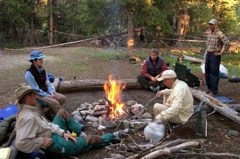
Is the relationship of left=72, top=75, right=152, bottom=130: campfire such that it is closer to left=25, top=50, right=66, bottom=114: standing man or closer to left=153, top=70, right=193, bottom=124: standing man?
left=25, top=50, right=66, bottom=114: standing man

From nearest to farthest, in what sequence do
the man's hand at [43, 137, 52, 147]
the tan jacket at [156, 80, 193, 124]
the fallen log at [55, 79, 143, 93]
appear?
1. the man's hand at [43, 137, 52, 147]
2. the tan jacket at [156, 80, 193, 124]
3. the fallen log at [55, 79, 143, 93]

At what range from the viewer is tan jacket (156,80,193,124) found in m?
4.28

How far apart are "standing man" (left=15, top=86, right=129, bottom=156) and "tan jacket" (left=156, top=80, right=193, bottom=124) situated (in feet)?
3.14

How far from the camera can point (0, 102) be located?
21.9ft

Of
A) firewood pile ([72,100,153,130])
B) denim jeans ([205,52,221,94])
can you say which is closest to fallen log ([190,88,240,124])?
denim jeans ([205,52,221,94])

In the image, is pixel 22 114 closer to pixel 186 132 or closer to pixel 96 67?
pixel 186 132

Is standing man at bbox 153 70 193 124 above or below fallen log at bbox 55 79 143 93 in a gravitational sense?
above

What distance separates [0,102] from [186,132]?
471cm

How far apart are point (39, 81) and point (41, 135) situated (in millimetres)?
1945

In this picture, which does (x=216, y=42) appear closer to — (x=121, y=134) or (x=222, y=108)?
(x=222, y=108)

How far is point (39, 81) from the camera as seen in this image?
539 cm

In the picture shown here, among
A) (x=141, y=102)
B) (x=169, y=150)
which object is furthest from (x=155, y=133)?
(x=141, y=102)

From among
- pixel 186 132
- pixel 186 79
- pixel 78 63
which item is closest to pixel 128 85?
pixel 186 79

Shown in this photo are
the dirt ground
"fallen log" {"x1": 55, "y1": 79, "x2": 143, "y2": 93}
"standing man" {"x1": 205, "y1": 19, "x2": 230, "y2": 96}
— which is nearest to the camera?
the dirt ground
